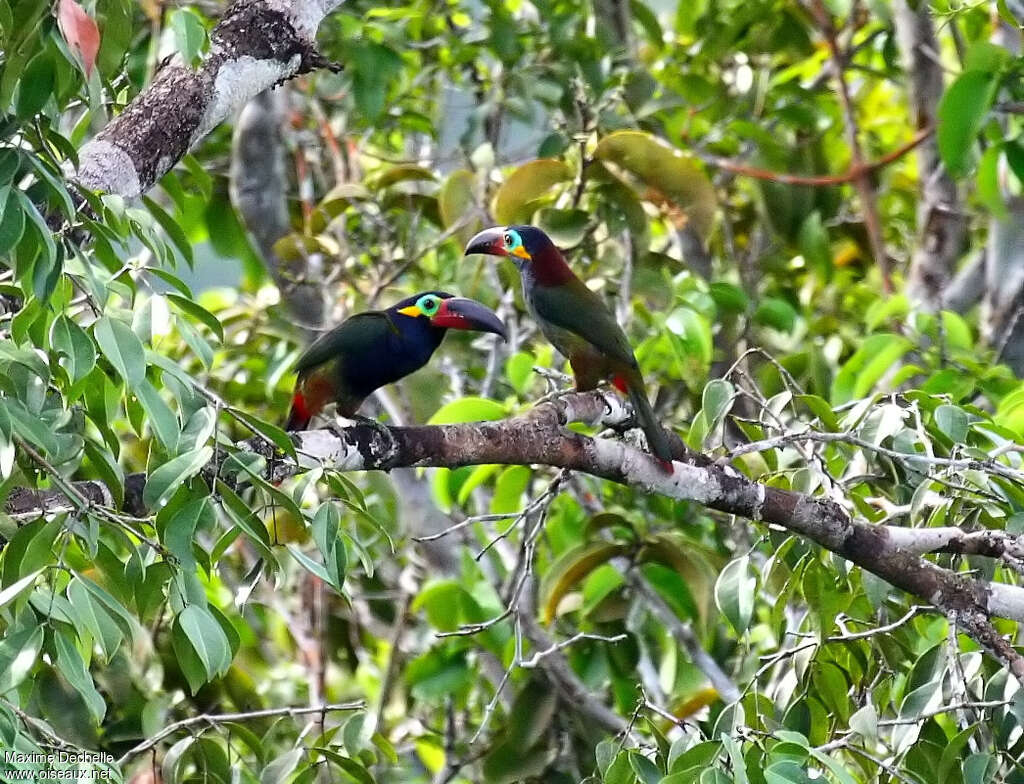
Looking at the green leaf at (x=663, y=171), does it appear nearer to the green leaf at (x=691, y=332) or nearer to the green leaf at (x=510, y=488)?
the green leaf at (x=691, y=332)

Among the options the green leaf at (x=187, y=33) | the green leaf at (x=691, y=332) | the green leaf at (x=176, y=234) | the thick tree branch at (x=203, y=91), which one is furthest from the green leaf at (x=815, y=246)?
the green leaf at (x=187, y=33)

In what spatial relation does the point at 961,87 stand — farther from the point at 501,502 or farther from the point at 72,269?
the point at 72,269

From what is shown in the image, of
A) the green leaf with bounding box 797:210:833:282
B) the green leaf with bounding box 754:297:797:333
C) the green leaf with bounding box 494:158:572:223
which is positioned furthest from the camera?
the green leaf with bounding box 797:210:833:282

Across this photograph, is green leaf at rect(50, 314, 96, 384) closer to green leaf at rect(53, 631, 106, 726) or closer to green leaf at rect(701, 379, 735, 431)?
green leaf at rect(53, 631, 106, 726)

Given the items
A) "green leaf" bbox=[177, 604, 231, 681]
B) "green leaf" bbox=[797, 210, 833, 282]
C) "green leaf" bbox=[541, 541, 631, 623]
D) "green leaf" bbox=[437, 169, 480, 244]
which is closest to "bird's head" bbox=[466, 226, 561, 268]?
"green leaf" bbox=[437, 169, 480, 244]

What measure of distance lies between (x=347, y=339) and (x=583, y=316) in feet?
2.02

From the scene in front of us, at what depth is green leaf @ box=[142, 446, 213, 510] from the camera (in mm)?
1837

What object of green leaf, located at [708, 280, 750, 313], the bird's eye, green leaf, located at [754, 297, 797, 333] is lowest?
green leaf, located at [754, 297, 797, 333]

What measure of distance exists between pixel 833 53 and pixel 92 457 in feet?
13.0

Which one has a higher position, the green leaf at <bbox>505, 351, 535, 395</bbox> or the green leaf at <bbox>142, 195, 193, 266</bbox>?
the green leaf at <bbox>142, 195, 193, 266</bbox>

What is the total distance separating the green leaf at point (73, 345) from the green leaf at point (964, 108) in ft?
8.71

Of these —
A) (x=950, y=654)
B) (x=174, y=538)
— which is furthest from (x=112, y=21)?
(x=950, y=654)

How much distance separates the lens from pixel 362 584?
5.46 m

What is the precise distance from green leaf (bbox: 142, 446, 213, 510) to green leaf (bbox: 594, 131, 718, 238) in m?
2.35
